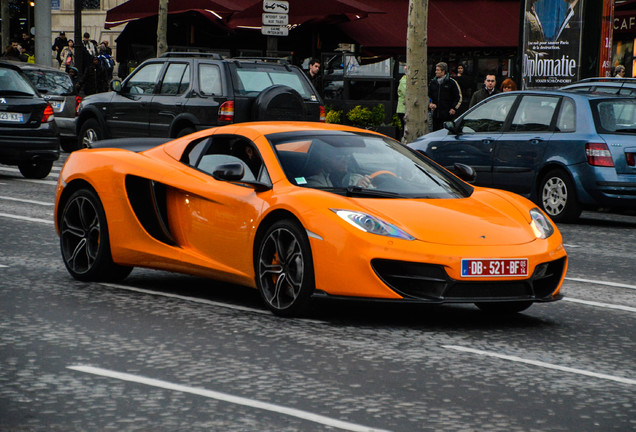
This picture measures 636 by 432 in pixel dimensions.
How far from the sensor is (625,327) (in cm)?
744

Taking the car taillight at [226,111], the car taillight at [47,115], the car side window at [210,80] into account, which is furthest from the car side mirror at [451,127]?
the car taillight at [47,115]

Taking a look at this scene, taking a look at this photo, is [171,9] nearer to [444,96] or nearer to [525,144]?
[444,96]

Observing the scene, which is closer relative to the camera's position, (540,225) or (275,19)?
(540,225)

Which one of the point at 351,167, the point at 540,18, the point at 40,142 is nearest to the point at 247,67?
the point at 40,142

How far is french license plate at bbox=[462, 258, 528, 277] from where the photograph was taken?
22.7 ft

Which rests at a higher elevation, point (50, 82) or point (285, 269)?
point (50, 82)

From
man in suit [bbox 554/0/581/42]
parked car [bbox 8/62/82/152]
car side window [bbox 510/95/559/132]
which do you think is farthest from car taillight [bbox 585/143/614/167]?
parked car [bbox 8/62/82/152]

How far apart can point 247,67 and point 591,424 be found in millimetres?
12872

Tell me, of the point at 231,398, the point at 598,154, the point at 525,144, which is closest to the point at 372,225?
the point at 231,398

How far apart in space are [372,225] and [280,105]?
9479mm

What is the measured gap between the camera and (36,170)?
18250 millimetres

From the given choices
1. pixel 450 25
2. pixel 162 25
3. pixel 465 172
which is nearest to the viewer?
pixel 465 172

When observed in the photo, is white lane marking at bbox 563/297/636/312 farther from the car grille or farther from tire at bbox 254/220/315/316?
tire at bbox 254/220/315/316

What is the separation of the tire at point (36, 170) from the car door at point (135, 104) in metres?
1.25
